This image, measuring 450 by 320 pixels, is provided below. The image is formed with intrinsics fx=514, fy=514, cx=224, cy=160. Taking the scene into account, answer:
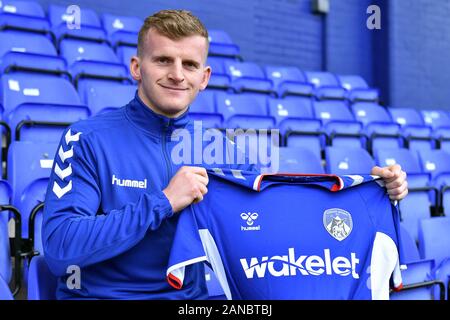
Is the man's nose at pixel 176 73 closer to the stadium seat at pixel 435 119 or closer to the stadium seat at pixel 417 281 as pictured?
the stadium seat at pixel 417 281

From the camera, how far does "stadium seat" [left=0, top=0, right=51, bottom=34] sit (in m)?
4.19

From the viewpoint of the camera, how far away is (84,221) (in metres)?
1.11

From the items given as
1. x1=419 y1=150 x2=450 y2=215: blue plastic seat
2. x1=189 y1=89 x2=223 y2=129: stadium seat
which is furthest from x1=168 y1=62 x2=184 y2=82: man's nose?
x1=419 y1=150 x2=450 y2=215: blue plastic seat

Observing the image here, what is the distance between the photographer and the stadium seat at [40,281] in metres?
1.19

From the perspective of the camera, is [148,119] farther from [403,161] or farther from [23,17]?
[23,17]

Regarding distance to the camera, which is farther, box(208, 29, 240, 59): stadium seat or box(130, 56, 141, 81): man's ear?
box(208, 29, 240, 59): stadium seat

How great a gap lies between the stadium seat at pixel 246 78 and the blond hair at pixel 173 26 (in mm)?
3291

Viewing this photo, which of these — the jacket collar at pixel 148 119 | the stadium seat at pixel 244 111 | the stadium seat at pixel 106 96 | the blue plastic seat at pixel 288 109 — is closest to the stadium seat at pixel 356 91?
the blue plastic seat at pixel 288 109

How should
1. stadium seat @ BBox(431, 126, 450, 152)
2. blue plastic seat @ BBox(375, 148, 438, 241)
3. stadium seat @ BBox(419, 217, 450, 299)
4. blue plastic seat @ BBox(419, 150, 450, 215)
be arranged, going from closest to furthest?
stadium seat @ BBox(419, 217, 450, 299)
blue plastic seat @ BBox(375, 148, 438, 241)
blue plastic seat @ BBox(419, 150, 450, 215)
stadium seat @ BBox(431, 126, 450, 152)

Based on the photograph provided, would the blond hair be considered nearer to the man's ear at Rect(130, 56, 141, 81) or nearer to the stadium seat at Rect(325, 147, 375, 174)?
the man's ear at Rect(130, 56, 141, 81)

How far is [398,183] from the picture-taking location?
4.44ft

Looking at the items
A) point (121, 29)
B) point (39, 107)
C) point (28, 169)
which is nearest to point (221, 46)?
point (121, 29)

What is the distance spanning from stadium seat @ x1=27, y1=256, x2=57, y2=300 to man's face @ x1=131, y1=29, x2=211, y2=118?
48cm

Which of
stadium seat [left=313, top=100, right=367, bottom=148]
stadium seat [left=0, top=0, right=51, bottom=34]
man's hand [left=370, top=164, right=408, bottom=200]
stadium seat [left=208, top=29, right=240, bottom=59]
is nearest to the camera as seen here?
man's hand [left=370, top=164, right=408, bottom=200]
